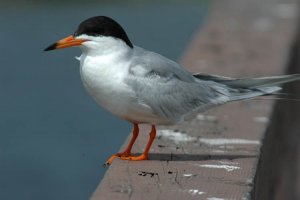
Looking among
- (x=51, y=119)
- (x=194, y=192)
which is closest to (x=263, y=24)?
(x=51, y=119)

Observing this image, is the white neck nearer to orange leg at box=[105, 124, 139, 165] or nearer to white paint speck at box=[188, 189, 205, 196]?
orange leg at box=[105, 124, 139, 165]

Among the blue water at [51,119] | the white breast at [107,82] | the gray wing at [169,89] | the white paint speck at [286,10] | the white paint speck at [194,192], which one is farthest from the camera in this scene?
the white paint speck at [286,10]

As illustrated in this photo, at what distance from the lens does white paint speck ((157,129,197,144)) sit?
18.3 feet

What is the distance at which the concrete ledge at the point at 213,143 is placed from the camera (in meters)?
4.46

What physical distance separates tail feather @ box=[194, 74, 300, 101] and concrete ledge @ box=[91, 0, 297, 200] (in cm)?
28

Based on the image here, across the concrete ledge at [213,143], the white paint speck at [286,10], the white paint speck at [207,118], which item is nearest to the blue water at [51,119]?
the concrete ledge at [213,143]

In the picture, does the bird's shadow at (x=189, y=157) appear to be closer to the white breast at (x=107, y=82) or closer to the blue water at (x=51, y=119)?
the white breast at (x=107, y=82)

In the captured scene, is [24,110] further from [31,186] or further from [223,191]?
[223,191]

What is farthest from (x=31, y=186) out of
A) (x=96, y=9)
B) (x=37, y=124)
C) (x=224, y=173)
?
(x=96, y=9)

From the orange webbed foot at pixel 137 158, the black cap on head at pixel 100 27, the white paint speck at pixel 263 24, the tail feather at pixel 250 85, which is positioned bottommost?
the orange webbed foot at pixel 137 158

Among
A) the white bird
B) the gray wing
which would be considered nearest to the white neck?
the white bird

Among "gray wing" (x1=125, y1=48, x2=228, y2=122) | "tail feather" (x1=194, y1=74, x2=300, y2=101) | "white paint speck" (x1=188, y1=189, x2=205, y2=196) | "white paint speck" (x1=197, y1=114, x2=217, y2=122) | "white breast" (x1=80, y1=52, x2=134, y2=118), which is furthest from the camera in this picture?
"white paint speck" (x1=197, y1=114, x2=217, y2=122)

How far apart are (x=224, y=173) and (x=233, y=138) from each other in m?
0.86

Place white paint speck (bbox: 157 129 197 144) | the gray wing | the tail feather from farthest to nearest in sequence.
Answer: white paint speck (bbox: 157 129 197 144) → the tail feather → the gray wing
